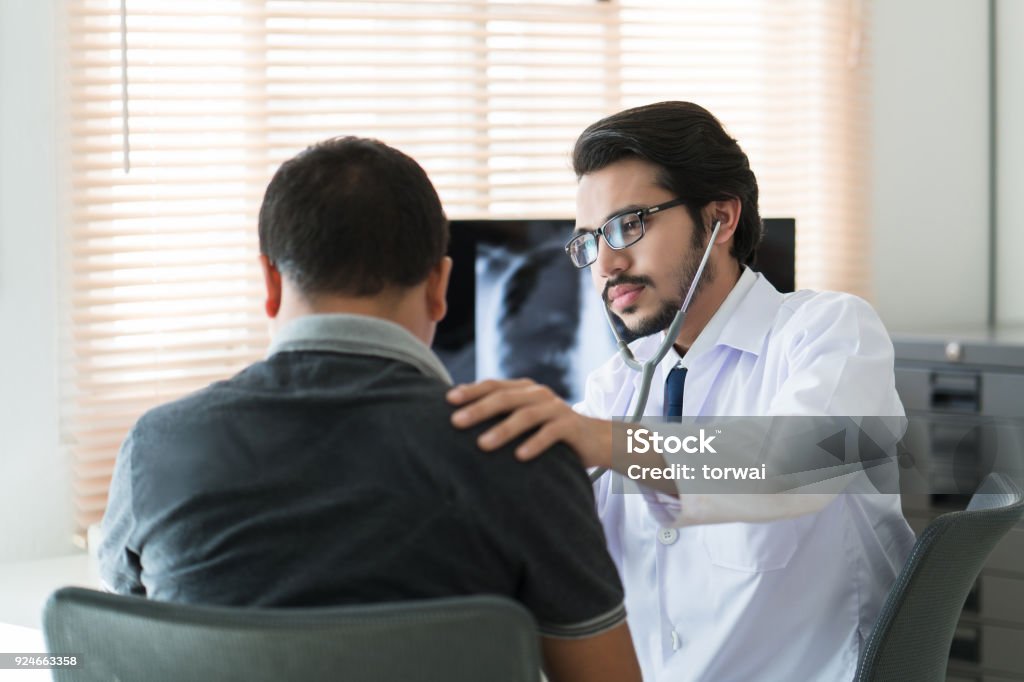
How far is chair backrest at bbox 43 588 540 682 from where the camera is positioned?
688 mm

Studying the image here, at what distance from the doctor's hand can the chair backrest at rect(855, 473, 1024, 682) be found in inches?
16.9

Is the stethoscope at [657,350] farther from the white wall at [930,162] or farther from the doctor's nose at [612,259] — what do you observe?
the white wall at [930,162]

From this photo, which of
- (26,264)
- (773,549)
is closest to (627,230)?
(773,549)

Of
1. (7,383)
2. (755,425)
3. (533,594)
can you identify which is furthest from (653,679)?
(7,383)

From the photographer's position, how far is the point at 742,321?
62.1 inches

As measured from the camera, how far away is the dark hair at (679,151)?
1586 mm

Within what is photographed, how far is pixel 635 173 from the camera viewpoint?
1593 mm

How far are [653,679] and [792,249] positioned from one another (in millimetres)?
1387

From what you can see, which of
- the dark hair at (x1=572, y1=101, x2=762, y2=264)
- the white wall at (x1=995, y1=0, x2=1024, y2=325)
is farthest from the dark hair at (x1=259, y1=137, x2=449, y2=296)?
the white wall at (x1=995, y1=0, x2=1024, y2=325)

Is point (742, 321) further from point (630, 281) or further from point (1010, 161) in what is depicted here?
point (1010, 161)

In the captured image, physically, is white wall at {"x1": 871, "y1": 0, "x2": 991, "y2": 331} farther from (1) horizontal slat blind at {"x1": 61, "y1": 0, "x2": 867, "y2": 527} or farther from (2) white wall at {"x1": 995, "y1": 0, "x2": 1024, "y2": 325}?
(1) horizontal slat blind at {"x1": 61, "y1": 0, "x2": 867, "y2": 527}

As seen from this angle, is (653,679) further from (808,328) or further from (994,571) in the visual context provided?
(994,571)

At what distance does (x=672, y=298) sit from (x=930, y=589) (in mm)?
583

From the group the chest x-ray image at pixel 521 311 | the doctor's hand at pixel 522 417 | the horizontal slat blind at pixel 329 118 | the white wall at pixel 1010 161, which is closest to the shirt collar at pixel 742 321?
the doctor's hand at pixel 522 417
